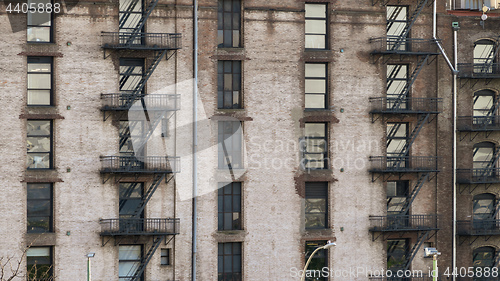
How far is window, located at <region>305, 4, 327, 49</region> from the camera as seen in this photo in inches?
1823

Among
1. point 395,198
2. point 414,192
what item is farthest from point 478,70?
point 395,198

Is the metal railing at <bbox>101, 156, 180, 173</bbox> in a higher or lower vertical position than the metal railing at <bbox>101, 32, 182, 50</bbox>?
lower

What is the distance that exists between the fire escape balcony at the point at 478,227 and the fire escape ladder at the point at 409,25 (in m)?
10.7

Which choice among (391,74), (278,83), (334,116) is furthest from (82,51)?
(391,74)

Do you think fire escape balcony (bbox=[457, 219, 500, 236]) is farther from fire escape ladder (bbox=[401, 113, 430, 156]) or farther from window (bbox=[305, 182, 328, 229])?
window (bbox=[305, 182, 328, 229])

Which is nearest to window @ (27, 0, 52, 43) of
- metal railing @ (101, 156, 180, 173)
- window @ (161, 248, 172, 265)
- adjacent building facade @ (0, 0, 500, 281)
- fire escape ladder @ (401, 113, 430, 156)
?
adjacent building facade @ (0, 0, 500, 281)

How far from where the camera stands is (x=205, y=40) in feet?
147

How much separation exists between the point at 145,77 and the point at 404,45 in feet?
49.1

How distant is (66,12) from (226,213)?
13.5m

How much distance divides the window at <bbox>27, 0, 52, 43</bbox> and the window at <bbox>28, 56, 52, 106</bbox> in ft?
3.39

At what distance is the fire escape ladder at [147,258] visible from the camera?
43.3 metres

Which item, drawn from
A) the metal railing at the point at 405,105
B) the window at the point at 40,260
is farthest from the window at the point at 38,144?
the metal railing at the point at 405,105

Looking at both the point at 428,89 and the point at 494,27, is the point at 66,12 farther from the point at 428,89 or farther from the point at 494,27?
the point at 494,27

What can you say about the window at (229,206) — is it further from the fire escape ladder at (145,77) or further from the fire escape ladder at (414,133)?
the fire escape ladder at (414,133)
